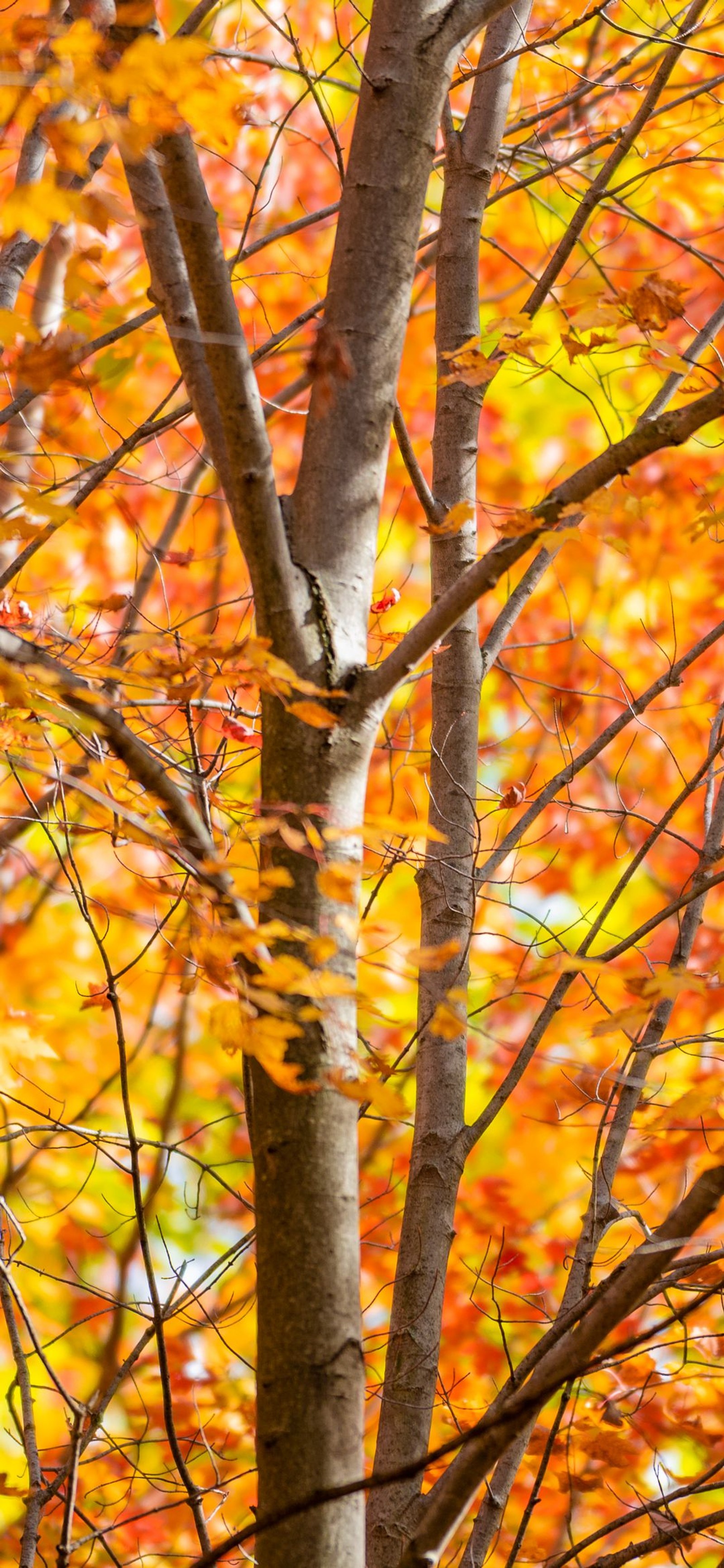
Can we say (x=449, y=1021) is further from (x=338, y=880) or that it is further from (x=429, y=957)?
(x=338, y=880)

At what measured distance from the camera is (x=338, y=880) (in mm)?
1440

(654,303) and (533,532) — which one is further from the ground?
(654,303)

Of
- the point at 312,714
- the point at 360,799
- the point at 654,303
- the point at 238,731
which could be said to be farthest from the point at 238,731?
the point at 654,303

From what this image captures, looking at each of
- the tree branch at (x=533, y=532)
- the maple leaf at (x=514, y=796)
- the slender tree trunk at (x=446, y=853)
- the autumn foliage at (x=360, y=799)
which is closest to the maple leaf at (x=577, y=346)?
the autumn foliage at (x=360, y=799)

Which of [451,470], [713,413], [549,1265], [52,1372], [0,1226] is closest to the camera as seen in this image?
[713,413]

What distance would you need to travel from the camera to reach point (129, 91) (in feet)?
4.38

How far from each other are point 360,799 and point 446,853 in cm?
67

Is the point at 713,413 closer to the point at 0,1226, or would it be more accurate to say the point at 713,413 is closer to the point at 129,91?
the point at 129,91

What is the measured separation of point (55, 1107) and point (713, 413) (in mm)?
4037

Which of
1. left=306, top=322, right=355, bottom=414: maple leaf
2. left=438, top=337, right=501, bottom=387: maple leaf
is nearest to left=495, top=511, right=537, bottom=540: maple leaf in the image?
left=306, top=322, right=355, bottom=414: maple leaf

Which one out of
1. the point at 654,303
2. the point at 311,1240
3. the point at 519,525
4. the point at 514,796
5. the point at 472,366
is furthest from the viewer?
the point at 514,796

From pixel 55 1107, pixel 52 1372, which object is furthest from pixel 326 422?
pixel 55 1107

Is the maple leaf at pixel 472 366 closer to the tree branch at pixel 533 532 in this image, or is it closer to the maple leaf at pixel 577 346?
the maple leaf at pixel 577 346

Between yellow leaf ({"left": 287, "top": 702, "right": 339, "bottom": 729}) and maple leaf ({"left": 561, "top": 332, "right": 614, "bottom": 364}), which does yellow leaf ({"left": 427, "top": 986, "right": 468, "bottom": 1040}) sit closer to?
yellow leaf ({"left": 287, "top": 702, "right": 339, "bottom": 729})
